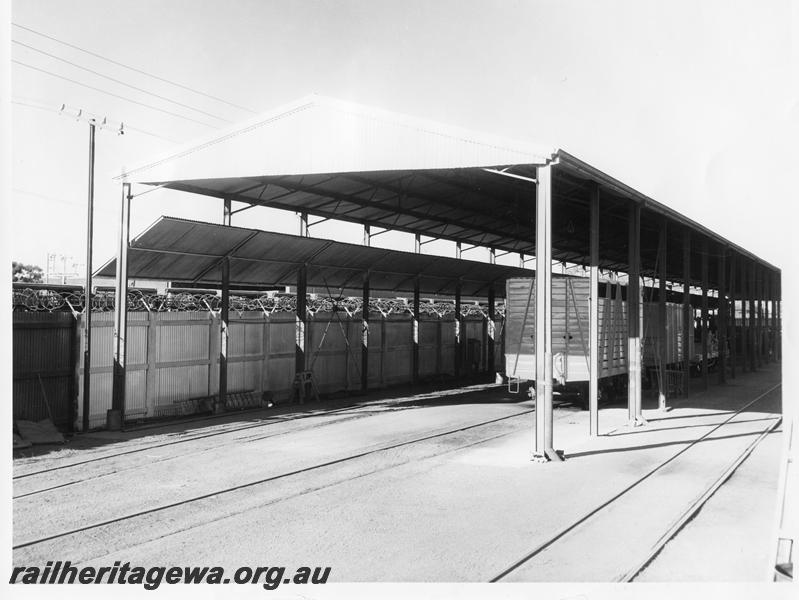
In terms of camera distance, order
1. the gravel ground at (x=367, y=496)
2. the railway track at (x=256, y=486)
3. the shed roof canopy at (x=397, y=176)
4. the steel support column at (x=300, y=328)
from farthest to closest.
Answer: the steel support column at (x=300, y=328), the shed roof canopy at (x=397, y=176), the railway track at (x=256, y=486), the gravel ground at (x=367, y=496)

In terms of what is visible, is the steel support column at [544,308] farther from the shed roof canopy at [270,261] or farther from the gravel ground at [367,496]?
the shed roof canopy at [270,261]

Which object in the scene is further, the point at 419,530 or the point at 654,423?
the point at 654,423

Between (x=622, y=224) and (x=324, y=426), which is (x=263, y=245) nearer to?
(x=324, y=426)

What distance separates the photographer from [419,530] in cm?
802

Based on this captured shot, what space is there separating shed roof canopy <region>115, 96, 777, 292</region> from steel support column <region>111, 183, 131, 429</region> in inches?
51.9

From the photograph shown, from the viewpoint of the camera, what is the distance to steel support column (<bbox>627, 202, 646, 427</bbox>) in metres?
16.0

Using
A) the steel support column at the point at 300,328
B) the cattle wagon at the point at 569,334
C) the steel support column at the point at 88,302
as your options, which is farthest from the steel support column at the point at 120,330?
the cattle wagon at the point at 569,334

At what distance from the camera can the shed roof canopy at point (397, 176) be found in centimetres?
1211

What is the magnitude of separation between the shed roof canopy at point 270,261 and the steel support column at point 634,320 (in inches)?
327

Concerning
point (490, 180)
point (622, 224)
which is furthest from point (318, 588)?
point (622, 224)

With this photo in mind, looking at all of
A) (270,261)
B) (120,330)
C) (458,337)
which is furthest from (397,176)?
(458,337)

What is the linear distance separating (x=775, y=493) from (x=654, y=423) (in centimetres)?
678

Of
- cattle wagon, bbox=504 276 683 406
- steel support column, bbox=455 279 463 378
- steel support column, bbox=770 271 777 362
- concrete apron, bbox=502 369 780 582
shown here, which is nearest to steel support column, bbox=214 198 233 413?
cattle wagon, bbox=504 276 683 406

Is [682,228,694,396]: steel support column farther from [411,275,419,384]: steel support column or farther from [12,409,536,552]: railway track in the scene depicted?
[411,275,419,384]: steel support column
